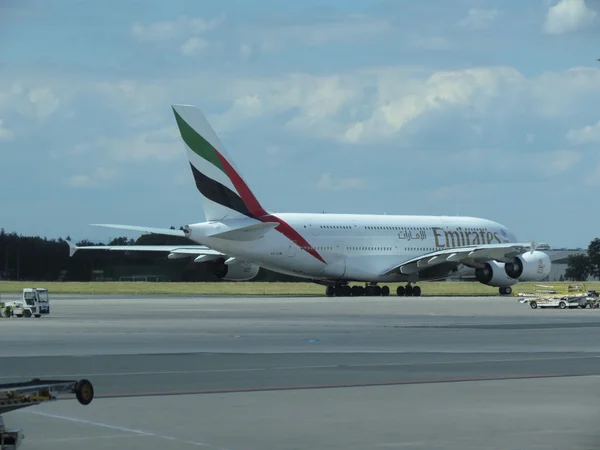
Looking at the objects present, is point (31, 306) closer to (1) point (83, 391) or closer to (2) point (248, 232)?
(2) point (248, 232)

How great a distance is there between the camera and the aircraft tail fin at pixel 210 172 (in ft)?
219

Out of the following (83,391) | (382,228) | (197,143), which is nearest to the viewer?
(83,391)

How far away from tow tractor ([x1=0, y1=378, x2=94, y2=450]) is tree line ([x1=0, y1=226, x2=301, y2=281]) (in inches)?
3466

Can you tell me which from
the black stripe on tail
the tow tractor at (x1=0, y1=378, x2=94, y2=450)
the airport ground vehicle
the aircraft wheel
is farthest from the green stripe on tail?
the aircraft wheel

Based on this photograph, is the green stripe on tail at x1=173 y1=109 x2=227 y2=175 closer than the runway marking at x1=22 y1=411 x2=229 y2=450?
No

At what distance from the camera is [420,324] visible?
1539 inches

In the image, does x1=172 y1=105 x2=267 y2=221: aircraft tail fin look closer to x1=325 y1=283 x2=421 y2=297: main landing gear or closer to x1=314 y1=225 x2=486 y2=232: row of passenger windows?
x1=314 y1=225 x2=486 y2=232: row of passenger windows

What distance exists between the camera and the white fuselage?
68.3 m

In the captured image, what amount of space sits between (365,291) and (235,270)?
8996 mm

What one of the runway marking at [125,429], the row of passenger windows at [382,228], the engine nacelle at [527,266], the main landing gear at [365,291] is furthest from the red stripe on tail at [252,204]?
the runway marking at [125,429]

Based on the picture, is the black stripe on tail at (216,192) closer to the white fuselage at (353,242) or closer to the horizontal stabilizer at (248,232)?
the white fuselage at (353,242)

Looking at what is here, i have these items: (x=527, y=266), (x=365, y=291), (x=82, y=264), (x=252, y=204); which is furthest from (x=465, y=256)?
(x=82, y=264)

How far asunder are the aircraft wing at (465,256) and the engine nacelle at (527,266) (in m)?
0.70

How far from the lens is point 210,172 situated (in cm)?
6694
